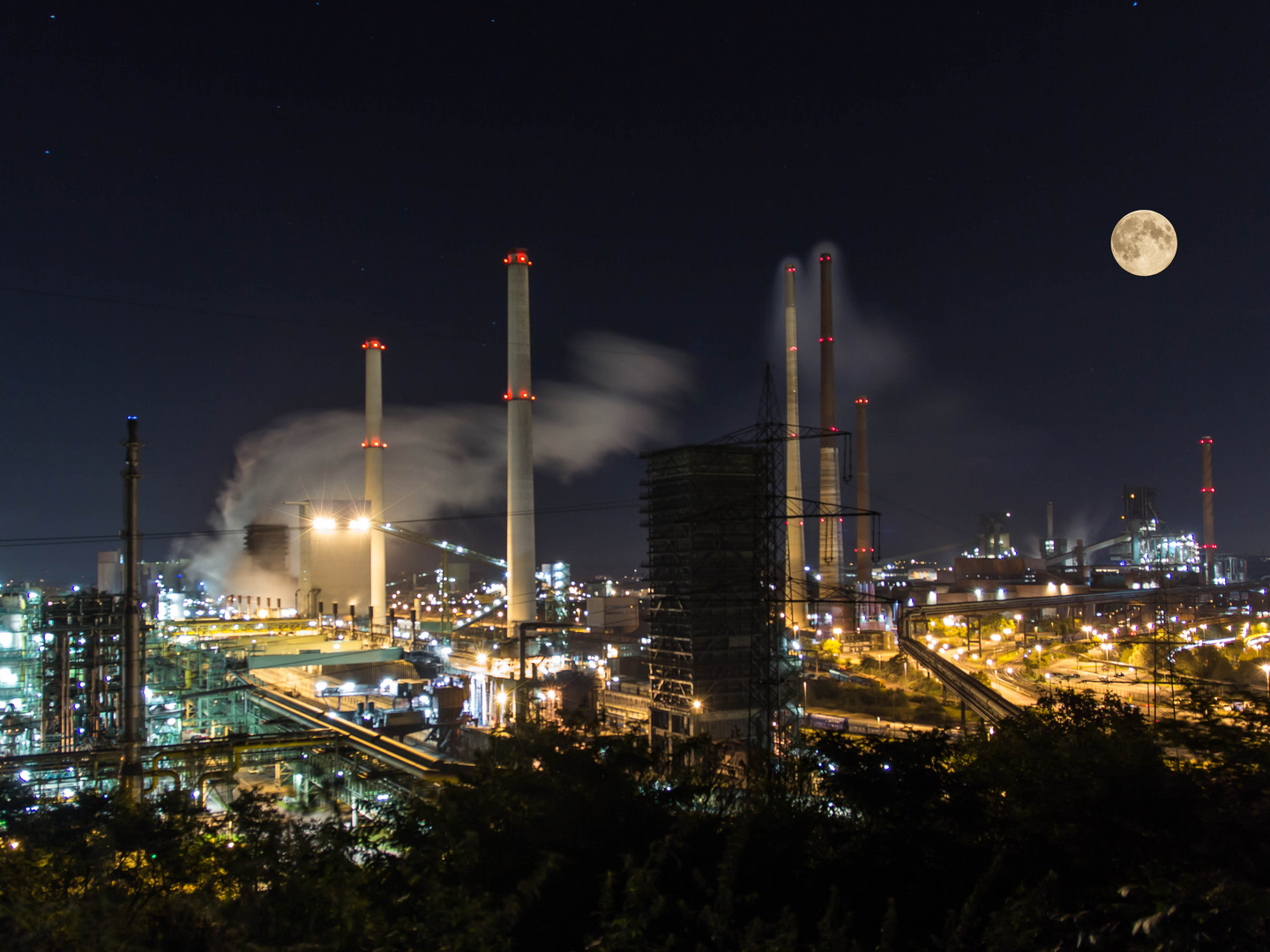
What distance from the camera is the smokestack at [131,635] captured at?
9945 mm

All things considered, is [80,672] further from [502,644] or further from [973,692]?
[973,692]

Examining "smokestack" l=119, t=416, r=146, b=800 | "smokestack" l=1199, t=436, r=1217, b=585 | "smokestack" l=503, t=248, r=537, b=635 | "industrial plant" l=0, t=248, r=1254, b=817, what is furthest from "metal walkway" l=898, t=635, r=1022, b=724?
"smokestack" l=1199, t=436, r=1217, b=585

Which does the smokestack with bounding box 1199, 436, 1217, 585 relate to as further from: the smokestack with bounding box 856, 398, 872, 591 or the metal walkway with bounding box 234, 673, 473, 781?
the metal walkway with bounding box 234, 673, 473, 781

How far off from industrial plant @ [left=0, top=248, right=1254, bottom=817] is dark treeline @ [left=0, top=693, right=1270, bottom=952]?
83 cm

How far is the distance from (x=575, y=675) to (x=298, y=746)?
14.0 meters

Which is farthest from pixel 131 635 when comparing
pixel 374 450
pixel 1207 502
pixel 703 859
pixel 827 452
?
pixel 1207 502

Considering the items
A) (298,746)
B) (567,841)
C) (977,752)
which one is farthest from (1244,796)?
(298,746)

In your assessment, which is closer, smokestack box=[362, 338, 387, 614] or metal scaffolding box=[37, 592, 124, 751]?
metal scaffolding box=[37, 592, 124, 751]

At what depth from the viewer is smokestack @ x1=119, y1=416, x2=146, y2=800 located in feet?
32.6

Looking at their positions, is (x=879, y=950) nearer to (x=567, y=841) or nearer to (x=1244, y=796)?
(x=567, y=841)

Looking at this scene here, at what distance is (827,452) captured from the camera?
41.9 m

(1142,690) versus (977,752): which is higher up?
(977,752)

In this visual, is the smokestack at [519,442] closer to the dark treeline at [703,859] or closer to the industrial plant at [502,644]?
the industrial plant at [502,644]

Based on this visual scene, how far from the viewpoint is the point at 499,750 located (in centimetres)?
620
